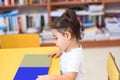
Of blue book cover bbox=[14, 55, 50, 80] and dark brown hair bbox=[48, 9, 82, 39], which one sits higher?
dark brown hair bbox=[48, 9, 82, 39]

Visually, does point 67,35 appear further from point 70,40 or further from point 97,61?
point 97,61

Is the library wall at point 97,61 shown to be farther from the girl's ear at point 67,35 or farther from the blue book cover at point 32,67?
the girl's ear at point 67,35

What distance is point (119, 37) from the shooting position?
3.18 metres

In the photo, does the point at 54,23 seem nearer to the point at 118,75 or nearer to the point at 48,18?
the point at 118,75

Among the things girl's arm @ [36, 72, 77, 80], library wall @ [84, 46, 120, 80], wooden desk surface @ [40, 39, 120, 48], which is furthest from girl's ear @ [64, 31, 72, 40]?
wooden desk surface @ [40, 39, 120, 48]

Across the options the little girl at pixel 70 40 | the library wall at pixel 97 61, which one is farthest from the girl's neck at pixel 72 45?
the library wall at pixel 97 61

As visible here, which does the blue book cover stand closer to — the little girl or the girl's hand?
the girl's hand

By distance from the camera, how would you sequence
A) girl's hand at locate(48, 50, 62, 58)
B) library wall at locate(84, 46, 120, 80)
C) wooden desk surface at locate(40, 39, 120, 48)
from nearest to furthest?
girl's hand at locate(48, 50, 62, 58)
library wall at locate(84, 46, 120, 80)
wooden desk surface at locate(40, 39, 120, 48)

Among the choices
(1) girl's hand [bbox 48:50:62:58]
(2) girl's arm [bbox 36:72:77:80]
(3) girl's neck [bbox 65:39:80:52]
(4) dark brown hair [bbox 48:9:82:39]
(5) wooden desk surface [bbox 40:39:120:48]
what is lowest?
(5) wooden desk surface [bbox 40:39:120:48]

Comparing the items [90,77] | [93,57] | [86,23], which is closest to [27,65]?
[90,77]

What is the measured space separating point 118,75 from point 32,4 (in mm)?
2158

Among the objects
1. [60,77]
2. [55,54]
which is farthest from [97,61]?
[60,77]

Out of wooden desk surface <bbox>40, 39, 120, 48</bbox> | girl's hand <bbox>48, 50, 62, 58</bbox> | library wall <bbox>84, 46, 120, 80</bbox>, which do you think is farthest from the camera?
wooden desk surface <bbox>40, 39, 120, 48</bbox>

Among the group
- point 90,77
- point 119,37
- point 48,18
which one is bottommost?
point 90,77
